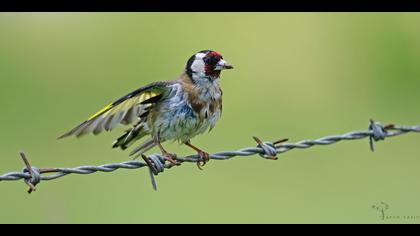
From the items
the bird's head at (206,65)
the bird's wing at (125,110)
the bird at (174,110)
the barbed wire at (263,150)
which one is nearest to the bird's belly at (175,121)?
the bird at (174,110)

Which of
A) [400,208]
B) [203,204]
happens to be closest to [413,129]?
[400,208]

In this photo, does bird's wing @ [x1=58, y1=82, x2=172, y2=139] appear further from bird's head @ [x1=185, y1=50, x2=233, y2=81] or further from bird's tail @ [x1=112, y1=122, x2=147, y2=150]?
bird's head @ [x1=185, y1=50, x2=233, y2=81]

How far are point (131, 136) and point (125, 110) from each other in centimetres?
29

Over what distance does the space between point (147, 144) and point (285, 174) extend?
295cm

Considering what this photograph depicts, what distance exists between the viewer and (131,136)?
7.34 meters

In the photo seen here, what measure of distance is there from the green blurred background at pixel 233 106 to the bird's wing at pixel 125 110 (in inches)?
67.5

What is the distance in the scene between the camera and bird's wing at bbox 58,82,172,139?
658 cm

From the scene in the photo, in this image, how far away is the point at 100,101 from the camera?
11984 millimetres

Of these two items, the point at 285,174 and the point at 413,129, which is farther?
the point at 285,174

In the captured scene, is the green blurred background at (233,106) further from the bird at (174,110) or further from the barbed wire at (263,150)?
the barbed wire at (263,150)

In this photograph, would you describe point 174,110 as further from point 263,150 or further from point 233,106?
point 233,106
